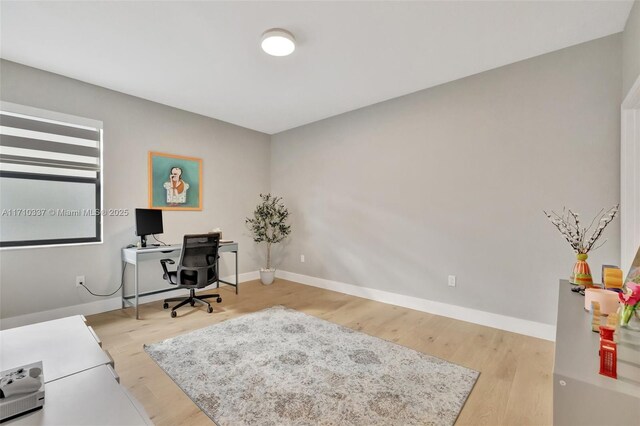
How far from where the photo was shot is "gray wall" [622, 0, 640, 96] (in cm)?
192

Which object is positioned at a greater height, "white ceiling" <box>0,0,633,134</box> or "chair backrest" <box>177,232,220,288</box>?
"white ceiling" <box>0,0,633,134</box>

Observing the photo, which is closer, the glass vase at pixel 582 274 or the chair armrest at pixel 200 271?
the glass vase at pixel 582 274

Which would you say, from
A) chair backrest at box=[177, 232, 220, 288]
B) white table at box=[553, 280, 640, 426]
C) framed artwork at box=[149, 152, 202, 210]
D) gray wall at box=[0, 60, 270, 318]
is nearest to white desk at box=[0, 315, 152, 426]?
white table at box=[553, 280, 640, 426]

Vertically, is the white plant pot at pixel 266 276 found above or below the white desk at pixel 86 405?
below

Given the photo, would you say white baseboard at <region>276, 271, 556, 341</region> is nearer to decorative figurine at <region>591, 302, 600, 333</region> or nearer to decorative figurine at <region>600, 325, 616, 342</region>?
decorative figurine at <region>591, 302, 600, 333</region>

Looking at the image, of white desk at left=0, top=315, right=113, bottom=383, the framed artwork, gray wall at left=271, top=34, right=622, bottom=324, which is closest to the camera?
white desk at left=0, top=315, right=113, bottom=383

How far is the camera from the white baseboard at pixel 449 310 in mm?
2715

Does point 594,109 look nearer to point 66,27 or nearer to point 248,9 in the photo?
point 248,9

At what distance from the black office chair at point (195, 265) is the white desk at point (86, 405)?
2309mm

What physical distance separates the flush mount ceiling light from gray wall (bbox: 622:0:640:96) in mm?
2427

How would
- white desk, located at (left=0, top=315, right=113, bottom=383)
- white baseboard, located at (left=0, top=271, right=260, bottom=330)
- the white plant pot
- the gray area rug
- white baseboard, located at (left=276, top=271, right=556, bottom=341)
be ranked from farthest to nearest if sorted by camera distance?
the white plant pot
white baseboard, located at (left=0, top=271, right=260, bottom=330)
white baseboard, located at (left=276, top=271, right=556, bottom=341)
the gray area rug
white desk, located at (left=0, top=315, right=113, bottom=383)

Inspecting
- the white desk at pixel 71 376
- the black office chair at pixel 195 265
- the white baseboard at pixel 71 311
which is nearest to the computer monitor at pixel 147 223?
the black office chair at pixel 195 265

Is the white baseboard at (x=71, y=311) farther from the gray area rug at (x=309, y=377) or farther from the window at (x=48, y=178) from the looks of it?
the gray area rug at (x=309, y=377)

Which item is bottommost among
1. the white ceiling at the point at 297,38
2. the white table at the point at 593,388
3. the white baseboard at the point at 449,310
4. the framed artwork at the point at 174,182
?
the white baseboard at the point at 449,310
